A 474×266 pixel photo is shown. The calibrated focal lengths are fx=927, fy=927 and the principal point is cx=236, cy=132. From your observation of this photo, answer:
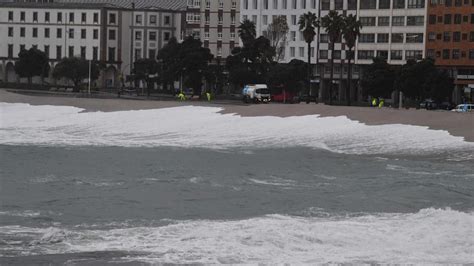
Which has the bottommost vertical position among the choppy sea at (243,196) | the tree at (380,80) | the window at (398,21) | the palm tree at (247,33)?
the choppy sea at (243,196)

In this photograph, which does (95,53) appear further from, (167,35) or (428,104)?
(428,104)

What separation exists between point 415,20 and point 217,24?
137ft

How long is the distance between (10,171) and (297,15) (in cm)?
11973

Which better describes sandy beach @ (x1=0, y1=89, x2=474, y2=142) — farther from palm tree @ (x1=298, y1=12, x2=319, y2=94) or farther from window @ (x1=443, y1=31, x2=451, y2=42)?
window @ (x1=443, y1=31, x2=451, y2=42)

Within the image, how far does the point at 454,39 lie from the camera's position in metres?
129

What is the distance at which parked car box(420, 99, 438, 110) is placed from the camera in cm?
10307

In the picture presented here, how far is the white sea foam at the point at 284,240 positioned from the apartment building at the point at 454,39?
10458cm

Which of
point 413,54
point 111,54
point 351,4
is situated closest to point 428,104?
point 413,54

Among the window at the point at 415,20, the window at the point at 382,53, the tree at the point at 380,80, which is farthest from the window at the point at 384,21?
the tree at the point at 380,80

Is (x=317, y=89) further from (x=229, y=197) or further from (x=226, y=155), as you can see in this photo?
(x=229, y=197)

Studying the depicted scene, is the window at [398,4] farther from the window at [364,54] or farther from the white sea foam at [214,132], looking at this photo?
the white sea foam at [214,132]

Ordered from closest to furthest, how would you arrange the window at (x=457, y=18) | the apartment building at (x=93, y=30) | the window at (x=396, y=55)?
1. the window at (x=457, y=18)
2. the window at (x=396, y=55)
3. the apartment building at (x=93, y=30)

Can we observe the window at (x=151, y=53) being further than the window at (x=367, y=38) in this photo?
Yes

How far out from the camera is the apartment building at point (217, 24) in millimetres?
163000
